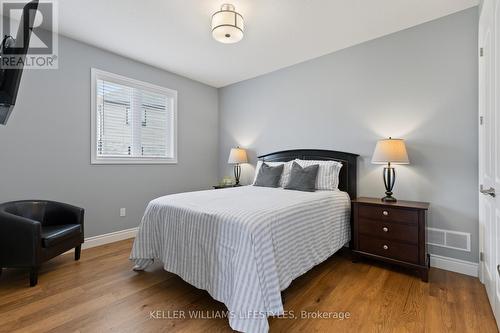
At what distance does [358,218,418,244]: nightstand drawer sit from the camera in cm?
231

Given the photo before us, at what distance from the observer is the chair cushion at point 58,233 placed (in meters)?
2.28

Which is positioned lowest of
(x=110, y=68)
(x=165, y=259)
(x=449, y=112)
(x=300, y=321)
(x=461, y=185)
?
(x=300, y=321)

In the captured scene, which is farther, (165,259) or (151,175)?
(151,175)

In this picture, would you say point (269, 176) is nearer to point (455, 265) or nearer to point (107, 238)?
point (455, 265)

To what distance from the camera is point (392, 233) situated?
2414mm

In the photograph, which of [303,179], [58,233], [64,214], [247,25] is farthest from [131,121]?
[303,179]

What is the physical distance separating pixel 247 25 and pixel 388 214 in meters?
2.48

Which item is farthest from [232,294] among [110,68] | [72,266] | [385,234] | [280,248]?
[110,68]

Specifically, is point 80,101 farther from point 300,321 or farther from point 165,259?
point 300,321

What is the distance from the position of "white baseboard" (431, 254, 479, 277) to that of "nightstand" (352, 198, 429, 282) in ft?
0.89

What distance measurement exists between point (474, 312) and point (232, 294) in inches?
70.2

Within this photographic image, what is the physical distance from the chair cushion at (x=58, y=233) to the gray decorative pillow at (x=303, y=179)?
2.41 m

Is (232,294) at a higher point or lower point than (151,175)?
lower

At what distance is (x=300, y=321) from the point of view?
1.69 m
